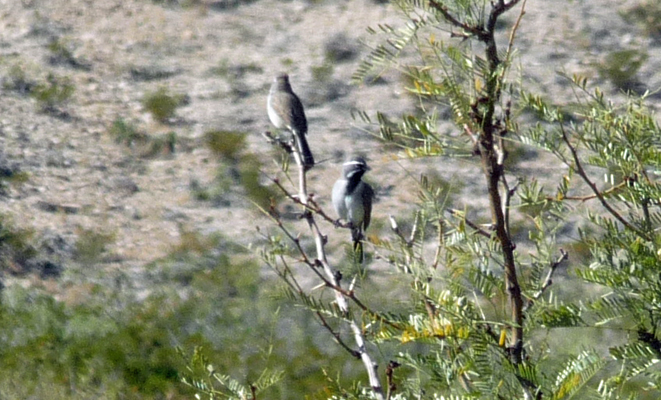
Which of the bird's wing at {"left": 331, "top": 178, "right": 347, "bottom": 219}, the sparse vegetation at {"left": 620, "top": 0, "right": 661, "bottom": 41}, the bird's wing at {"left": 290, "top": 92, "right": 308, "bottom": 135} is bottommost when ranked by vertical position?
the sparse vegetation at {"left": 620, "top": 0, "right": 661, "bottom": 41}

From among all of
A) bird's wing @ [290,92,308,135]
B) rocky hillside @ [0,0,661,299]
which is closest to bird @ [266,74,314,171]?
bird's wing @ [290,92,308,135]

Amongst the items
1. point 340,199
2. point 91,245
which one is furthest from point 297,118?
point 91,245

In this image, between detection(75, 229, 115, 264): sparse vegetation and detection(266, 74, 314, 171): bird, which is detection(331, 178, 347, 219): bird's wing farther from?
detection(75, 229, 115, 264): sparse vegetation

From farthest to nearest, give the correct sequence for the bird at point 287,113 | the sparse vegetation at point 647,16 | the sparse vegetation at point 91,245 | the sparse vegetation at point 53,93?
the sparse vegetation at point 647,16 → the sparse vegetation at point 53,93 → the sparse vegetation at point 91,245 → the bird at point 287,113

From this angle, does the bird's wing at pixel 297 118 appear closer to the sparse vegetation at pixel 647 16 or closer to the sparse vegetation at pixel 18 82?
the sparse vegetation at pixel 18 82

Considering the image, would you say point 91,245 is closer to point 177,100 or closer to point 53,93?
point 177,100

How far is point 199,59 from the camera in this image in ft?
52.6

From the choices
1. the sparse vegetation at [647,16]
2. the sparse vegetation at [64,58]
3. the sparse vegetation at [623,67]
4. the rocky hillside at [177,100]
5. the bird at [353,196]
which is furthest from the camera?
the sparse vegetation at [647,16]

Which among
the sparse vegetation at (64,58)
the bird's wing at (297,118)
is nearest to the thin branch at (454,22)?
the bird's wing at (297,118)

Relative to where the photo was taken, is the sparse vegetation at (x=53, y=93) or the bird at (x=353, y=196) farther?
the sparse vegetation at (x=53, y=93)

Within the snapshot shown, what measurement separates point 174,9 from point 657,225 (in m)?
15.6

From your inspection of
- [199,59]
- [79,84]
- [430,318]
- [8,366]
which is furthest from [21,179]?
[430,318]

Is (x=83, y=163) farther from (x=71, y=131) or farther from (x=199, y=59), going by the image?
(x=199, y=59)

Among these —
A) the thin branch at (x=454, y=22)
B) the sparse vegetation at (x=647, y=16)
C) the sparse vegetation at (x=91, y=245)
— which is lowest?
the sparse vegetation at (x=91, y=245)
